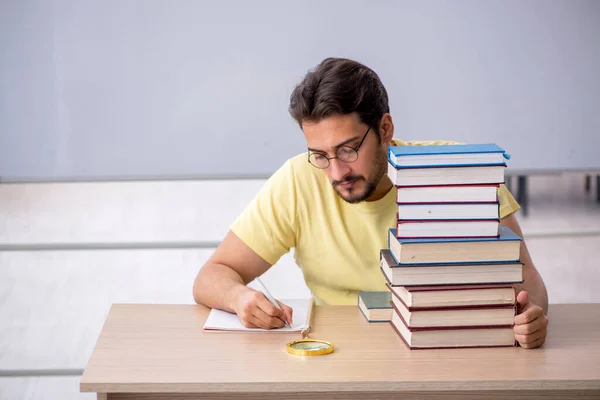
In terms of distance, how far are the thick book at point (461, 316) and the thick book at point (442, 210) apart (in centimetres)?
19

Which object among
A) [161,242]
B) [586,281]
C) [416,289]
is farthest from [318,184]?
[586,281]

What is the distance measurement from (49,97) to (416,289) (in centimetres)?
174

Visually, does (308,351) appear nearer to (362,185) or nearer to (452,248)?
(452,248)

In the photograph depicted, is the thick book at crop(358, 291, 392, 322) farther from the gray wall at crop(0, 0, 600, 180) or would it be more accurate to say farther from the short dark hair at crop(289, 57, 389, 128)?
the gray wall at crop(0, 0, 600, 180)

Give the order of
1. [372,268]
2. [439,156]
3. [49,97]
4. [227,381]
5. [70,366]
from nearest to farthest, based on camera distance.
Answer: [227,381] < [439,156] < [372,268] < [49,97] < [70,366]

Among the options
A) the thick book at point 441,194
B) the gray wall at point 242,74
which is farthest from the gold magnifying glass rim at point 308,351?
the gray wall at point 242,74

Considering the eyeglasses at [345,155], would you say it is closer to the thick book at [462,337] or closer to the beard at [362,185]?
the beard at [362,185]

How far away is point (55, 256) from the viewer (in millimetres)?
3127

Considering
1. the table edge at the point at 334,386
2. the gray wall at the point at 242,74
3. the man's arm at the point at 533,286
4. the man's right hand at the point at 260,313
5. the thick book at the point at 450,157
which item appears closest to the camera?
the table edge at the point at 334,386

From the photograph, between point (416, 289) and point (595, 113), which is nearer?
point (416, 289)

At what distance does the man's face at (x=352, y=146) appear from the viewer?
207 centimetres

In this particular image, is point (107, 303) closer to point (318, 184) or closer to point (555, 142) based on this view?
point (318, 184)

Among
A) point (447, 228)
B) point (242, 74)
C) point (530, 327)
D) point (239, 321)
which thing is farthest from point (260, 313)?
point (242, 74)

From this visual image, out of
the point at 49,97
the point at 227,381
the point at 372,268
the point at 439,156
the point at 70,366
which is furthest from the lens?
the point at 70,366
